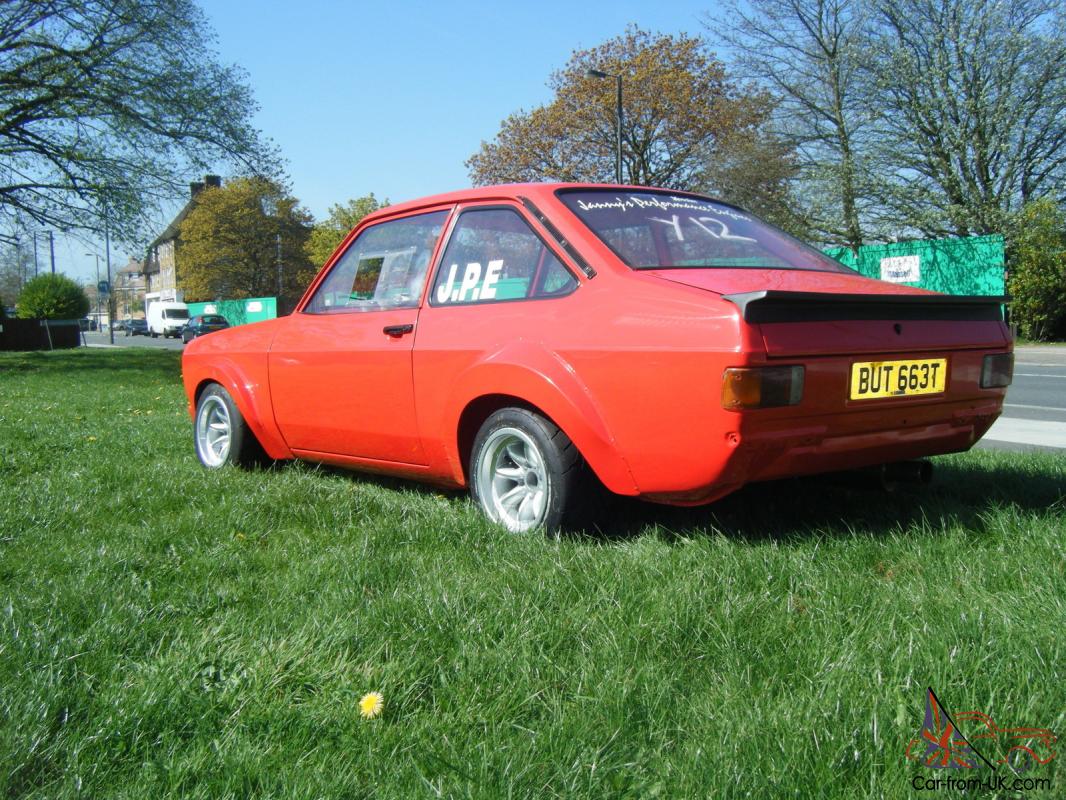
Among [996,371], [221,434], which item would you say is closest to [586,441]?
[996,371]

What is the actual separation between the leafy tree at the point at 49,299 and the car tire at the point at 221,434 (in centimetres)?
5081

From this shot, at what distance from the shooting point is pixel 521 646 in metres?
2.30

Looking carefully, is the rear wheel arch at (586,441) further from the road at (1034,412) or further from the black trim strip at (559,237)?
the road at (1034,412)

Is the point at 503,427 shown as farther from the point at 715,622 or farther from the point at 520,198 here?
the point at 715,622

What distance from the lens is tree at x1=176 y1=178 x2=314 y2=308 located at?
6056 centimetres

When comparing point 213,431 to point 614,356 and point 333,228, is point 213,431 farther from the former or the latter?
point 333,228

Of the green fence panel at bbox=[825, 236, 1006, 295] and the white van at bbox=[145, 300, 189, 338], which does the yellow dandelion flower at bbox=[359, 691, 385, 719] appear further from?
the white van at bbox=[145, 300, 189, 338]

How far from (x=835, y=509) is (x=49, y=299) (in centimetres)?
5594

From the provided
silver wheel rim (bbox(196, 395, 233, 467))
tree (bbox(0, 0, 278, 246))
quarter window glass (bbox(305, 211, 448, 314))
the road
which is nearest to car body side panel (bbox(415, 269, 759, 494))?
quarter window glass (bbox(305, 211, 448, 314))

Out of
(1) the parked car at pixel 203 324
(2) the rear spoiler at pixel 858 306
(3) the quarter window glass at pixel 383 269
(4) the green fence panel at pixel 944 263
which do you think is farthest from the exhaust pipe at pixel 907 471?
(1) the parked car at pixel 203 324

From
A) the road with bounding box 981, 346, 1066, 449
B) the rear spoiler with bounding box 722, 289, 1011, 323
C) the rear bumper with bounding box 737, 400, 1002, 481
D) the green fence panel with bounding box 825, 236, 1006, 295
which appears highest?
the green fence panel with bounding box 825, 236, 1006, 295

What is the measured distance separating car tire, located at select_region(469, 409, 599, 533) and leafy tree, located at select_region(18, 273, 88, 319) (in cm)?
5349

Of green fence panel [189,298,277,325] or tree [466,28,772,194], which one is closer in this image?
tree [466,28,772,194]

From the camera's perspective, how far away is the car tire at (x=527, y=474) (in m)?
3.32
